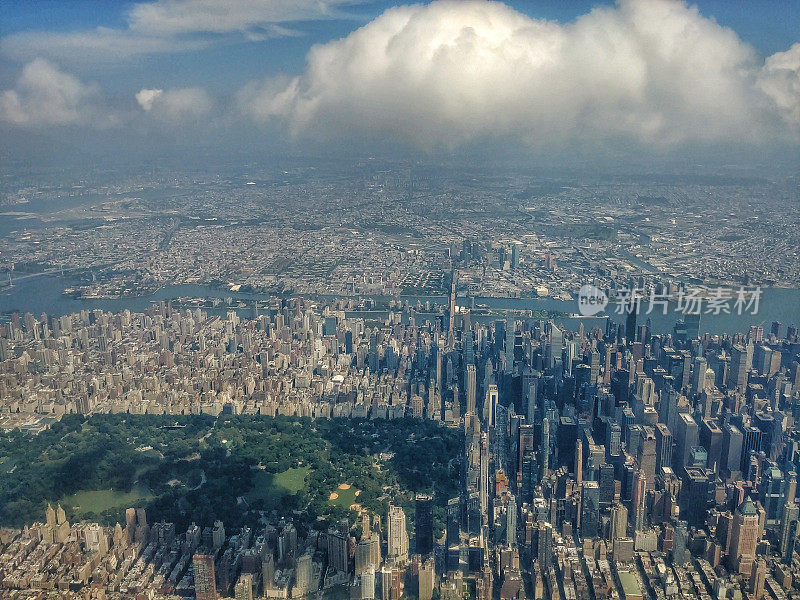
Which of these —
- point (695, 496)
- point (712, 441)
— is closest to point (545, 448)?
point (695, 496)

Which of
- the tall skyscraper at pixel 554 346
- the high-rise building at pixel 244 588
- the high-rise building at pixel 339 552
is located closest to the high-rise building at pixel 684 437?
the tall skyscraper at pixel 554 346

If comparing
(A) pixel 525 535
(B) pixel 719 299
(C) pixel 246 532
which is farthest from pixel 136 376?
(B) pixel 719 299

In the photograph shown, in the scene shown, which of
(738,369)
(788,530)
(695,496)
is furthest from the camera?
(738,369)

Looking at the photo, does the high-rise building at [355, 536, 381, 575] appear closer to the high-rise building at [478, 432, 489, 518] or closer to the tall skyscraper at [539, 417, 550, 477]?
the high-rise building at [478, 432, 489, 518]

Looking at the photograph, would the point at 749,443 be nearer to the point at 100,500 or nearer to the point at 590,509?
the point at 590,509

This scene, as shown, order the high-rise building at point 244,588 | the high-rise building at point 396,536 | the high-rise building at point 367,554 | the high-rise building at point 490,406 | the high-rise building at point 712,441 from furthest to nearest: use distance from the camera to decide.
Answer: the high-rise building at point 490,406 → the high-rise building at point 712,441 → the high-rise building at point 396,536 → the high-rise building at point 367,554 → the high-rise building at point 244,588

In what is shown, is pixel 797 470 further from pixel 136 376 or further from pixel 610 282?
pixel 136 376

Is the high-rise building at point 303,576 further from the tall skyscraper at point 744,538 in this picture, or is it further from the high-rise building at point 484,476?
the tall skyscraper at point 744,538
